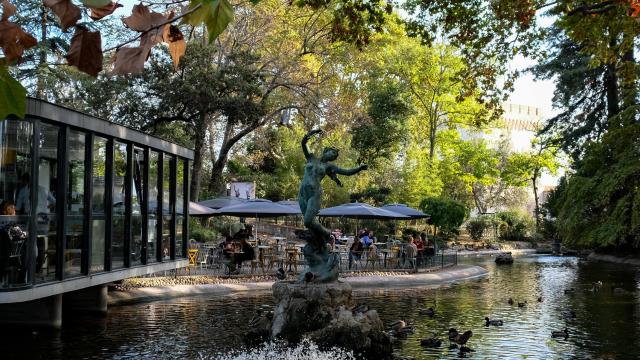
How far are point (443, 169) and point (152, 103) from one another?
1307 inches

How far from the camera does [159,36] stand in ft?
5.94

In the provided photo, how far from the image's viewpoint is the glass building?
11188mm

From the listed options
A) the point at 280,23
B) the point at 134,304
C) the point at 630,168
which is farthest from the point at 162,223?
the point at 630,168

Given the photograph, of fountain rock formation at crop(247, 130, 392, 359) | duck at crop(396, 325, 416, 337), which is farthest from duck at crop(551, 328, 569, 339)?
fountain rock formation at crop(247, 130, 392, 359)

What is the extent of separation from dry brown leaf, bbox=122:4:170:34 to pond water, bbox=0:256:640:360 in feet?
32.1

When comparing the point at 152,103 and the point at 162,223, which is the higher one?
the point at 152,103

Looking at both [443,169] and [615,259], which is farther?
[443,169]

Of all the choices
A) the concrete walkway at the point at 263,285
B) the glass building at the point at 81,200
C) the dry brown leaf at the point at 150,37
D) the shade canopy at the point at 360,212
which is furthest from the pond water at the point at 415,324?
the dry brown leaf at the point at 150,37

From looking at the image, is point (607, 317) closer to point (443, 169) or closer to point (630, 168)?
point (630, 168)

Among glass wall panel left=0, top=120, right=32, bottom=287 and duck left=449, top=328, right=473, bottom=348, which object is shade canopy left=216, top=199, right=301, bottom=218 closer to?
duck left=449, top=328, right=473, bottom=348

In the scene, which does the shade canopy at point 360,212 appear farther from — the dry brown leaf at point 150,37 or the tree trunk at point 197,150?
Result: the dry brown leaf at point 150,37

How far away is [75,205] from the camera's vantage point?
42.6 feet

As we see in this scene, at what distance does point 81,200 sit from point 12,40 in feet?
40.1

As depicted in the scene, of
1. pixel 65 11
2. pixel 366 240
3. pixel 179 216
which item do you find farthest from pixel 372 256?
pixel 65 11
